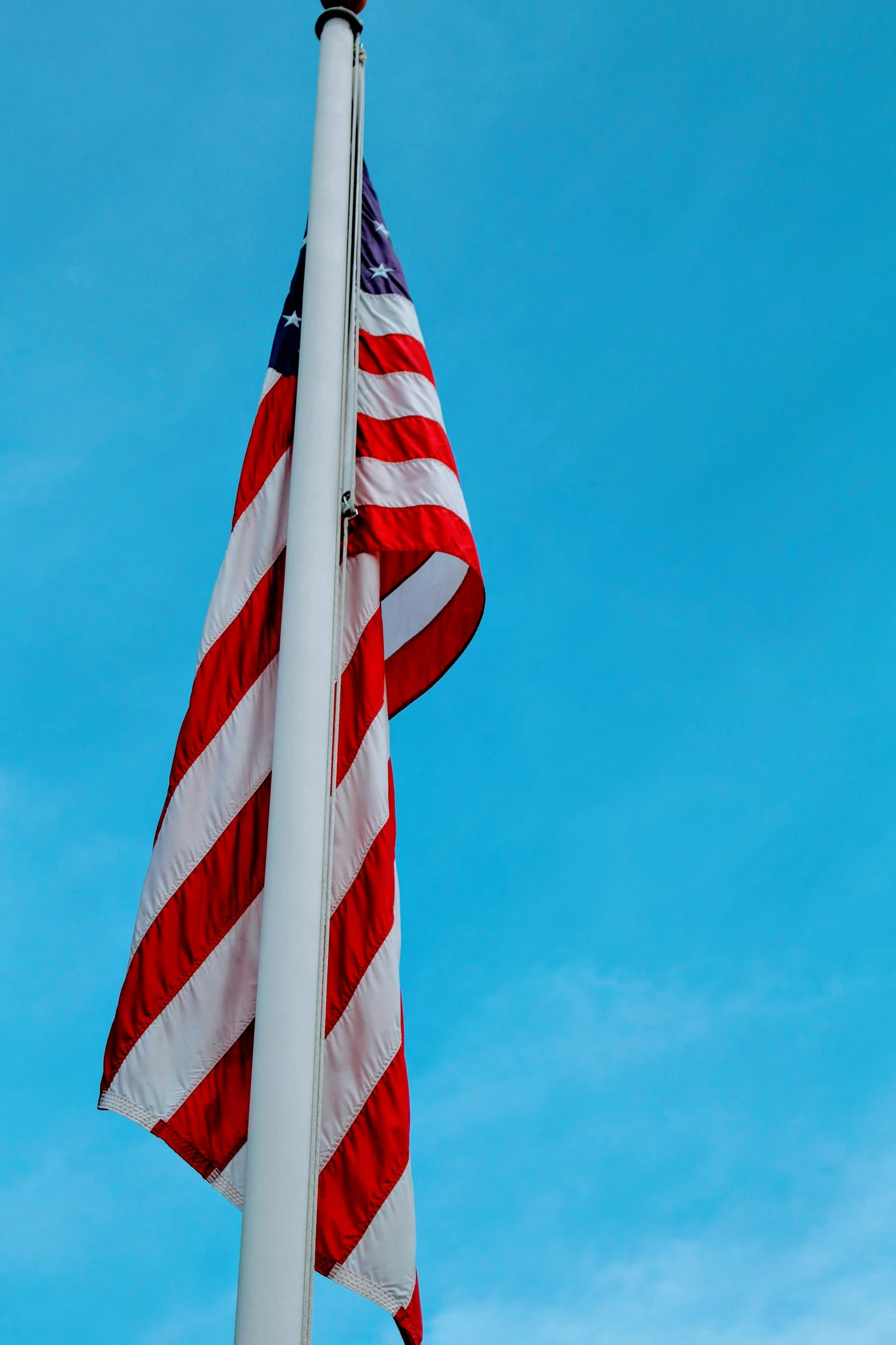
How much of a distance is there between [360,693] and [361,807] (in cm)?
50

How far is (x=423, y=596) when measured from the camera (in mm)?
7113

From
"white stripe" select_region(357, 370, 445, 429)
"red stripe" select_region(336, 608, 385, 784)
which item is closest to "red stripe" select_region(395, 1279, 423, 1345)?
"red stripe" select_region(336, 608, 385, 784)

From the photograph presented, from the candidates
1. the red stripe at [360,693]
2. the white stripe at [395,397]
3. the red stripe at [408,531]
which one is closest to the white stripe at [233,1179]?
the red stripe at [360,693]

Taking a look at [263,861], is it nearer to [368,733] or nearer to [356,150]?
[368,733]

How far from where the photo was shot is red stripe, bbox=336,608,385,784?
236 inches

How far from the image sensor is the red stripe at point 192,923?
5469 mm

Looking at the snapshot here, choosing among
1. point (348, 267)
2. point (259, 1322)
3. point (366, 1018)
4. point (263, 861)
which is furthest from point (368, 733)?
point (259, 1322)

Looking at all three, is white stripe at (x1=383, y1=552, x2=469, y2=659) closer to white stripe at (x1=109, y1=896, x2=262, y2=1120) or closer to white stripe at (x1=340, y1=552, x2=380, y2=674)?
white stripe at (x1=340, y1=552, x2=380, y2=674)

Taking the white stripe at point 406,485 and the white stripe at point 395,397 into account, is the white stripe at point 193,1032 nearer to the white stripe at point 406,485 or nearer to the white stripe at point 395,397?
the white stripe at point 406,485

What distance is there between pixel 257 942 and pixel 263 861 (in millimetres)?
348

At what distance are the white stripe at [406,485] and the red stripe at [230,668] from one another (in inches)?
18.1

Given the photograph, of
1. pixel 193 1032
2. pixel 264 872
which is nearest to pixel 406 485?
pixel 264 872

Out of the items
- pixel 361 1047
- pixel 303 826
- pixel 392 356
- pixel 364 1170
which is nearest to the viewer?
pixel 303 826

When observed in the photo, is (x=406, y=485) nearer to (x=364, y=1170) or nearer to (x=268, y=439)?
(x=268, y=439)
